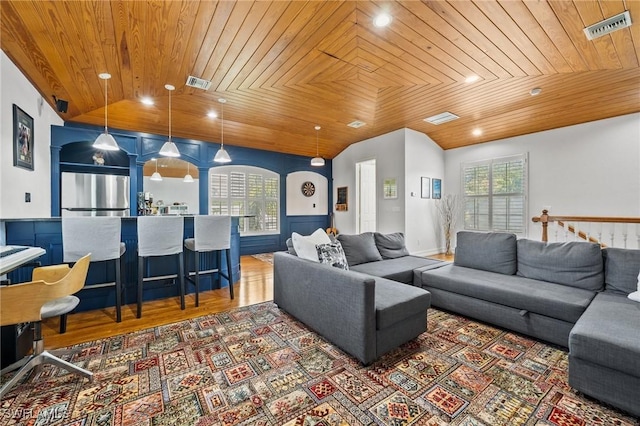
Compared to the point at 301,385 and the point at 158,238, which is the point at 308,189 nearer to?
the point at 158,238

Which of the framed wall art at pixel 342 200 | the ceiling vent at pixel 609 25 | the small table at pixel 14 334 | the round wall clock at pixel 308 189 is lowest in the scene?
the small table at pixel 14 334

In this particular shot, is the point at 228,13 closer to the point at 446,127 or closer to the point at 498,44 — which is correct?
the point at 498,44

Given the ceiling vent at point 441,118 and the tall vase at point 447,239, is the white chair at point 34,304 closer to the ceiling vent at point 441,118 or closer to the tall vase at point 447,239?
the ceiling vent at point 441,118

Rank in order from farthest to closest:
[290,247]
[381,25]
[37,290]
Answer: [290,247] → [381,25] → [37,290]

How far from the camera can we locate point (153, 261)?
3.48 m

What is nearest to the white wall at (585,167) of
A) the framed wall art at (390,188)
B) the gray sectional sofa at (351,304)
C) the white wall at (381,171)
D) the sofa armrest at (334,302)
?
the white wall at (381,171)

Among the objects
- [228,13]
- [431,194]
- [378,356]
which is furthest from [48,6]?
[431,194]

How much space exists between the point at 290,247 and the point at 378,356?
143 cm

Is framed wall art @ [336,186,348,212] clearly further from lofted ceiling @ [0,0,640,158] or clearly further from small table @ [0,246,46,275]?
small table @ [0,246,46,275]

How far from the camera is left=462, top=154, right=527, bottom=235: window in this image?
18.8 feet

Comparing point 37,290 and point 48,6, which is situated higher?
point 48,6

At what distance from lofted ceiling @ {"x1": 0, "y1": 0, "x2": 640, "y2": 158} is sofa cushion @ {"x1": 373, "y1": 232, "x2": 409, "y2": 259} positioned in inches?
83.9

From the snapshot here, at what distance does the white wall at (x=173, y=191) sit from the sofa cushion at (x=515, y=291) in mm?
6101

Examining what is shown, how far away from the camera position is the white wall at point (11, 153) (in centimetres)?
259
